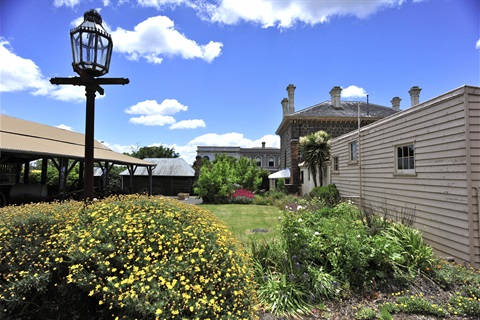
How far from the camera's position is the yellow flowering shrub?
2.32 meters

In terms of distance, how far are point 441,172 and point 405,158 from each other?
5.65ft

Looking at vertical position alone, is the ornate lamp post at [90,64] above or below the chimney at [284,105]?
below

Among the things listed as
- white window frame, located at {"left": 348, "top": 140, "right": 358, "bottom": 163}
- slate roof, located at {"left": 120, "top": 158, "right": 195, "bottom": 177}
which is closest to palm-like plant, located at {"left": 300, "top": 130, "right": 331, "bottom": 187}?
white window frame, located at {"left": 348, "top": 140, "right": 358, "bottom": 163}

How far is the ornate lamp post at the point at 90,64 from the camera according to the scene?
11.5 ft

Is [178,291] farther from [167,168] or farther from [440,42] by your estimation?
[167,168]

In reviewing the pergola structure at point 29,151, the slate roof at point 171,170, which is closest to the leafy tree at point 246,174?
the slate roof at point 171,170

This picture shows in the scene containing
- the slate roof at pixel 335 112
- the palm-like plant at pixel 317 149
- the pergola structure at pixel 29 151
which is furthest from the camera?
the slate roof at pixel 335 112

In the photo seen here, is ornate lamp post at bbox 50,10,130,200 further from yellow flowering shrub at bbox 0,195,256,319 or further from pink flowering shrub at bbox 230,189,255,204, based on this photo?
pink flowering shrub at bbox 230,189,255,204

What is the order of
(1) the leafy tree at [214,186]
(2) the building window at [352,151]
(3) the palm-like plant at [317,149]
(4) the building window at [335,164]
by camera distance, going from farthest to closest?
1. (1) the leafy tree at [214,186]
2. (3) the palm-like plant at [317,149]
3. (4) the building window at [335,164]
4. (2) the building window at [352,151]

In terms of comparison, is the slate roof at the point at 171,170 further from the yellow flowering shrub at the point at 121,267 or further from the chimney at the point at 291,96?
the yellow flowering shrub at the point at 121,267

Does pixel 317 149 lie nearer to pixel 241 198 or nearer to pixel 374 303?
pixel 241 198

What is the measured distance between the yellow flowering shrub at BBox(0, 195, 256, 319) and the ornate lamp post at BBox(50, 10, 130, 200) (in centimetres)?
88

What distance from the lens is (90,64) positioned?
11.7ft

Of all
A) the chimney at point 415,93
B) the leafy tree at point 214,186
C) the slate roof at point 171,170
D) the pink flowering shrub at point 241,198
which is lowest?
the pink flowering shrub at point 241,198
